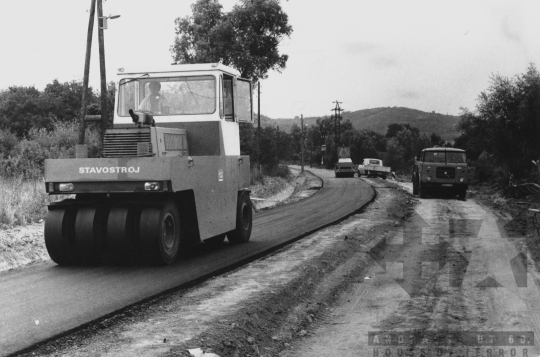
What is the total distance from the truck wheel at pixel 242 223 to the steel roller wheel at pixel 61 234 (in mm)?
3717

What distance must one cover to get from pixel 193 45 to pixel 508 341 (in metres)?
31.7

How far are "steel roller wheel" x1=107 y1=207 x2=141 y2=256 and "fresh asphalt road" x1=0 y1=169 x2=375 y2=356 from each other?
0.31 meters

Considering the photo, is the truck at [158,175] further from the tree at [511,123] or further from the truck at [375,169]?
the truck at [375,169]

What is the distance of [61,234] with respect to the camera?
10.0 meters

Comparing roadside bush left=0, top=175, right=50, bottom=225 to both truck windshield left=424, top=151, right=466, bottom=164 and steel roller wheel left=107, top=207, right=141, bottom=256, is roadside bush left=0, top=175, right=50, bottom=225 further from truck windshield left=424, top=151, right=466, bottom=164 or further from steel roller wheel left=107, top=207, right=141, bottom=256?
truck windshield left=424, top=151, right=466, bottom=164

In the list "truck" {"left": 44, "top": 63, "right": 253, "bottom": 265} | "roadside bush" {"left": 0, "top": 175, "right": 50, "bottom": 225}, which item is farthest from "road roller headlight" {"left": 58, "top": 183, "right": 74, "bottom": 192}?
"roadside bush" {"left": 0, "top": 175, "right": 50, "bottom": 225}

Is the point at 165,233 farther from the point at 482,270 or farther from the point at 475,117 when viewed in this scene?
the point at 475,117

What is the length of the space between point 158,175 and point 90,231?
135 cm

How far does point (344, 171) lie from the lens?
5681 centimetres

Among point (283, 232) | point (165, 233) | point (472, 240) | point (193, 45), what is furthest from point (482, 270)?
point (193, 45)

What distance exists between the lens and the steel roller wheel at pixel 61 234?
10.1 m

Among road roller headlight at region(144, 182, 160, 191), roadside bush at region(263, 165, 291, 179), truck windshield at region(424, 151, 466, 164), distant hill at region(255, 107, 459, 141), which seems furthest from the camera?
distant hill at region(255, 107, 459, 141)

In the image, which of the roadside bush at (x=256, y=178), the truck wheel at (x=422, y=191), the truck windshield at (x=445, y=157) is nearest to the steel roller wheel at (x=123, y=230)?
the truck wheel at (x=422, y=191)

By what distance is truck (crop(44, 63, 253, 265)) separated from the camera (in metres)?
9.84
